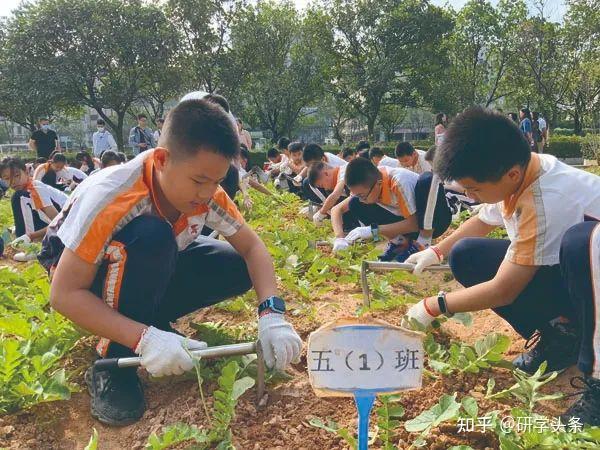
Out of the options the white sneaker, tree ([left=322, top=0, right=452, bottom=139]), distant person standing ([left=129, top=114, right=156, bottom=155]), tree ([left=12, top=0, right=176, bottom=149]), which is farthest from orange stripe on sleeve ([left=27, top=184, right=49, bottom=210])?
tree ([left=322, top=0, right=452, bottom=139])

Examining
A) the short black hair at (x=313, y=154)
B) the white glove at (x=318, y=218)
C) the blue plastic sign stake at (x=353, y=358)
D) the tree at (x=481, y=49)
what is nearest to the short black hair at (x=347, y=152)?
the short black hair at (x=313, y=154)

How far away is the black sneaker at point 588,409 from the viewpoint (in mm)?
1668

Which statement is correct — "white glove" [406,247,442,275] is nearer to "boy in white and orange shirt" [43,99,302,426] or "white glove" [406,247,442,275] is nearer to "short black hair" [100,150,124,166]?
"boy in white and orange shirt" [43,99,302,426]

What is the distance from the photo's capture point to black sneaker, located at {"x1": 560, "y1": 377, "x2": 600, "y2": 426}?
1.67 m

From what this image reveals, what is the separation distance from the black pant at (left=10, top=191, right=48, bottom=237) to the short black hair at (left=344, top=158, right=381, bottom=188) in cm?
339

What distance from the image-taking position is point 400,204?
4301 millimetres

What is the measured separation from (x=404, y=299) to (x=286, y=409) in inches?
48.5

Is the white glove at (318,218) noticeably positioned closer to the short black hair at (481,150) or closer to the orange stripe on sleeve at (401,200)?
the orange stripe on sleeve at (401,200)

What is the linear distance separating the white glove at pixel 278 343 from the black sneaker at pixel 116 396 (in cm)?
50

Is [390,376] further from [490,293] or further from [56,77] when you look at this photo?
[56,77]

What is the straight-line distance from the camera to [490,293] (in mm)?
1958

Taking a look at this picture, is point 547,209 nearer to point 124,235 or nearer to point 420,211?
point 124,235

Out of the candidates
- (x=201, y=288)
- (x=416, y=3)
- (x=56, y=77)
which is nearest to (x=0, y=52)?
(x=56, y=77)

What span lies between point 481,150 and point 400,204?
239 cm
